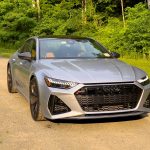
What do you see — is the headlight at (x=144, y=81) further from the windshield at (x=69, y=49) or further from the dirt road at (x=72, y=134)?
the windshield at (x=69, y=49)

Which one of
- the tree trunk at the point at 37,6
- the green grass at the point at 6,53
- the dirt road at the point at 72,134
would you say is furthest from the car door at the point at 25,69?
the tree trunk at the point at 37,6

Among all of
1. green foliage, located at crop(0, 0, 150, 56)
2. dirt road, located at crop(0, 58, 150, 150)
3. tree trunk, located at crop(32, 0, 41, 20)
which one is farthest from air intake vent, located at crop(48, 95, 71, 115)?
tree trunk, located at crop(32, 0, 41, 20)

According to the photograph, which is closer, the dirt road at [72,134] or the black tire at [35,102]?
the dirt road at [72,134]

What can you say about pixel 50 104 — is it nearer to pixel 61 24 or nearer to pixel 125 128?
pixel 125 128

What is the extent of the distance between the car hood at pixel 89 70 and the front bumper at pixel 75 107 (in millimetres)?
197

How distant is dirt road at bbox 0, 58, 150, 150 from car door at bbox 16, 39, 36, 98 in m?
0.61

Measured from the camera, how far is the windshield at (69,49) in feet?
29.3

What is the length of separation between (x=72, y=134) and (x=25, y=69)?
2319 mm

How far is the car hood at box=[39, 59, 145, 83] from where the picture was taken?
748 cm

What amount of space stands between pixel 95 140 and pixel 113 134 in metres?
0.44

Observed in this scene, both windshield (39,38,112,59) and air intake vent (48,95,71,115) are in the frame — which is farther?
windshield (39,38,112,59)

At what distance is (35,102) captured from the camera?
8.07 meters

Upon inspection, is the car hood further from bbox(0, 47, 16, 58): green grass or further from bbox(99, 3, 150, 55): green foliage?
bbox(0, 47, 16, 58): green grass

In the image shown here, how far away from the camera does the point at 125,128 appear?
7.52 m
